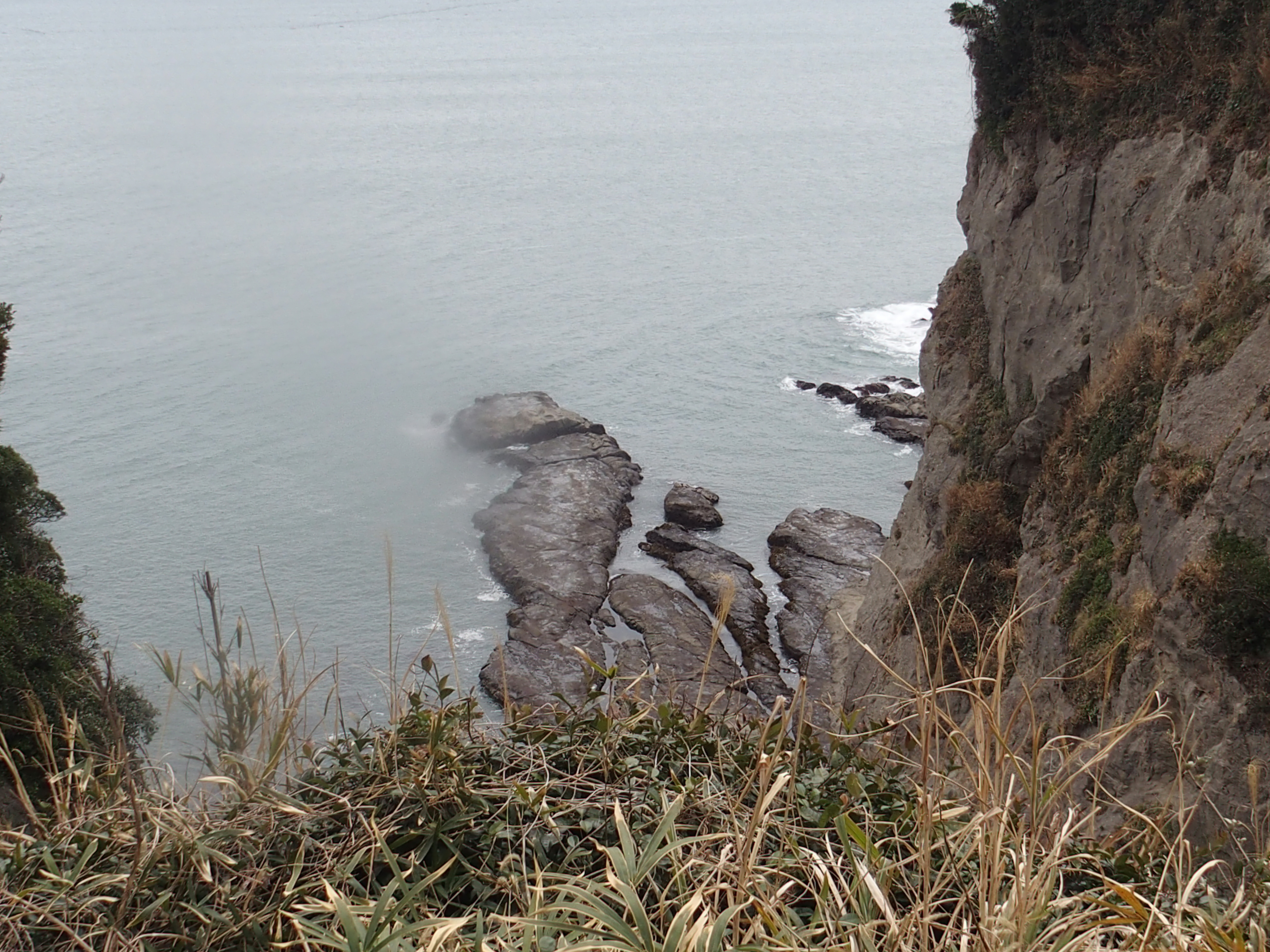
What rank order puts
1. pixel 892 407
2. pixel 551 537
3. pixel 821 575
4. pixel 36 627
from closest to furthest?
1. pixel 36 627
2. pixel 821 575
3. pixel 551 537
4. pixel 892 407

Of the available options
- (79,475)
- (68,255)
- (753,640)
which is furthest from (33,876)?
(68,255)

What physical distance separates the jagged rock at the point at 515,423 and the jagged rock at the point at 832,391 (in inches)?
443

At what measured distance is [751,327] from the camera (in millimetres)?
59562

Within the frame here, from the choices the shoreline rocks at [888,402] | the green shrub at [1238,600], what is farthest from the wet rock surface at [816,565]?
the green shrub at [1238,600]

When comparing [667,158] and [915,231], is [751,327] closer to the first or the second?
[915,231]

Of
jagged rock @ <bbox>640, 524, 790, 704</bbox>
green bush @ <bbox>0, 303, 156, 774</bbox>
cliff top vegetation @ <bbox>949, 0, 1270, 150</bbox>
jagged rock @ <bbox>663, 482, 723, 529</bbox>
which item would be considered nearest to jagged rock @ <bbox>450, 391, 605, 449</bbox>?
jagged rock @ <bbox>663, 482, 723, 529</bbox>

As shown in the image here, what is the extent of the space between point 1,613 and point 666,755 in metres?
15.9

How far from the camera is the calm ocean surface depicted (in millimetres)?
39906

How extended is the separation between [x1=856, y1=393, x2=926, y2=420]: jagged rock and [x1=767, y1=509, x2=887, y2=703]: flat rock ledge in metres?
8.74

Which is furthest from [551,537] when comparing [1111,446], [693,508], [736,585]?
[1111,446]

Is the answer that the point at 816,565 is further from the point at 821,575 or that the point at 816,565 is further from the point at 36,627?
the point at 36,627

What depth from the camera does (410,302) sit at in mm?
62906

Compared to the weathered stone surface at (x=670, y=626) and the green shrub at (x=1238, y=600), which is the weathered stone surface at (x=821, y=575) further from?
the green shrub at (x=1238, y=600)

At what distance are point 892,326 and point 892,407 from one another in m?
12.2
